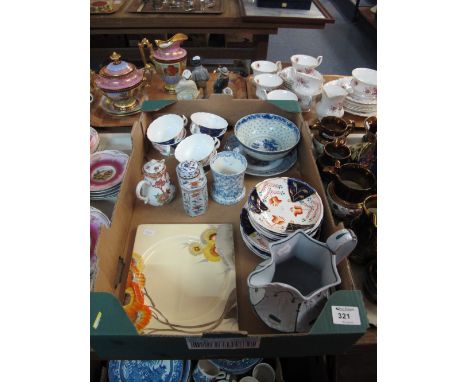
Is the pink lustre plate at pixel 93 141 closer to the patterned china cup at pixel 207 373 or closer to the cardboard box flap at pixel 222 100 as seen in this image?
the cardboard box flap at pixel 222 100

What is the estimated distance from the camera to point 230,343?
0.58m

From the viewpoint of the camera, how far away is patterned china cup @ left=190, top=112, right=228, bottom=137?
1073 millimetres

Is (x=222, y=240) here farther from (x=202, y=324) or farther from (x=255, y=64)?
(x=255, y=64)

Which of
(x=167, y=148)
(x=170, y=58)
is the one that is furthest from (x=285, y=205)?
(x=170, y=58)

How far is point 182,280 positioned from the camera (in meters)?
0.79

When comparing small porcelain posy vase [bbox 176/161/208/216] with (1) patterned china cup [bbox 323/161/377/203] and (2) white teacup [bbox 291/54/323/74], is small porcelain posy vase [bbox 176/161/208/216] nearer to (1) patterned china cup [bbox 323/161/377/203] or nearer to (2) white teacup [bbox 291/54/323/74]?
(1) patterned china cup [bbox 323/161/377/203]

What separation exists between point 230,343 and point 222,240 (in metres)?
0.31

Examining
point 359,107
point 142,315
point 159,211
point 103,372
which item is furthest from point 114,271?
point 359,107

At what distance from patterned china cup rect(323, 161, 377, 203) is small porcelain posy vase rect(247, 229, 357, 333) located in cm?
23

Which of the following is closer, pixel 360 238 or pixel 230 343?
pixel 230 343

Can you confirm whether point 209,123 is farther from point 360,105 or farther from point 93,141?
point 360,105

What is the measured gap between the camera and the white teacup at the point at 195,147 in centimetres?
102

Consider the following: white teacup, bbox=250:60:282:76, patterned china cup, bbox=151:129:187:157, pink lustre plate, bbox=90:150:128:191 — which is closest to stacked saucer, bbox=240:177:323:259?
patterned china cup, bbox=151:129:187:157

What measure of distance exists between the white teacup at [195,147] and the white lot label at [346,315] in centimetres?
61
